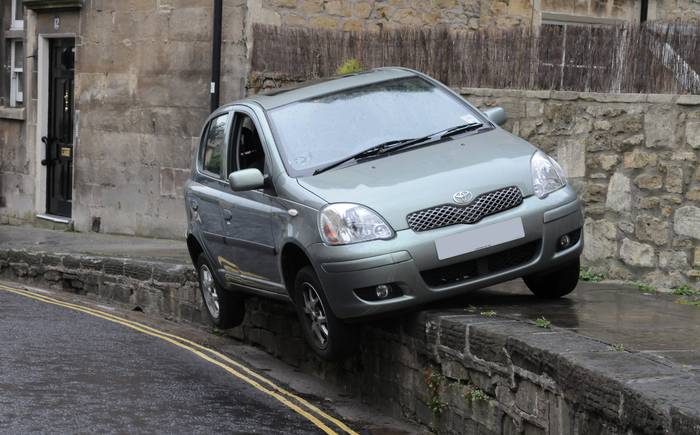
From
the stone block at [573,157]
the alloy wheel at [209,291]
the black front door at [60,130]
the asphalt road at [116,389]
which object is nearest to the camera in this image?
the asphalt road at [116,389]

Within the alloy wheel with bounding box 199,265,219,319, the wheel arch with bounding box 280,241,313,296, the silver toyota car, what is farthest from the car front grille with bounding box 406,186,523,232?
the alloy wheel with bounding box 199,265,219,319

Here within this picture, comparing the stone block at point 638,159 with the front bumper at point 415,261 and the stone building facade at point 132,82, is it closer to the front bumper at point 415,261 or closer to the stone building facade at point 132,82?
the front bumper at point 415,261

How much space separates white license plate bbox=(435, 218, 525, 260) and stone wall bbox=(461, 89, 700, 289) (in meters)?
2.66

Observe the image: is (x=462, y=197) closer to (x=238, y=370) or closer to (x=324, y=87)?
(x=324, y=87)

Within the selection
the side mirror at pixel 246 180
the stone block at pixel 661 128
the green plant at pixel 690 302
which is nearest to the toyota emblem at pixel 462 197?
the side mirror at pixel 246 180

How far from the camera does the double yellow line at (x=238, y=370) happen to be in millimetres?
8195

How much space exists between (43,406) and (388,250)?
91.5 inches

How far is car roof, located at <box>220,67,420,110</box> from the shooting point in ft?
30.9

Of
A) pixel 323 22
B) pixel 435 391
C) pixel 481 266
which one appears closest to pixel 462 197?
pixel 481 266

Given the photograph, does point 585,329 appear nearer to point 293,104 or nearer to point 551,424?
point 551,424

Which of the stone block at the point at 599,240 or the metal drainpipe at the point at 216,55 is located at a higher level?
the metal drainpipe at the point at 216,55

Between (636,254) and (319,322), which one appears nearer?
(319,322)

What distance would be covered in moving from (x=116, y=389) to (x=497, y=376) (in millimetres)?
2893

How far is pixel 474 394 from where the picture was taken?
720cm
